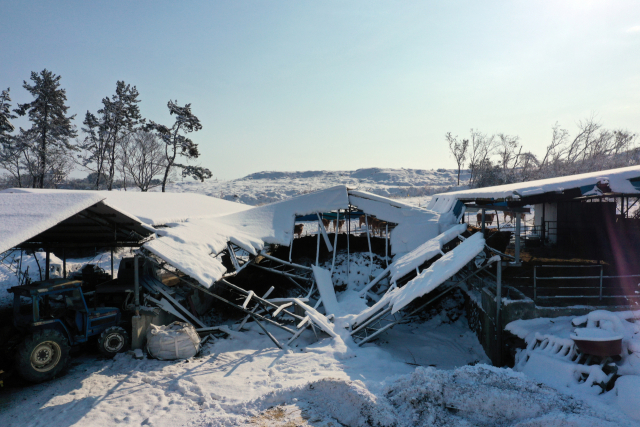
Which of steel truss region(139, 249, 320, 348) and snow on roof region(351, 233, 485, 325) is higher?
snow on roof region(351, 233, 485, 325)

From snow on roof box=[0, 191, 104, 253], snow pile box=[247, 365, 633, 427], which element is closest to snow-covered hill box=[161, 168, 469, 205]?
snow on roof box=[0, 191, 104, 253]

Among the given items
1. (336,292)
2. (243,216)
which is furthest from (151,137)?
(336,292)

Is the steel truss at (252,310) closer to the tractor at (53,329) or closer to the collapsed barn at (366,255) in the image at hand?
the collapsed barn at (366,255)

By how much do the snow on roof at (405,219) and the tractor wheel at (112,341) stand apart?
390 inches

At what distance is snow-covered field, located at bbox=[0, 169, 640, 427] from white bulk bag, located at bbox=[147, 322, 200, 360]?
20cm

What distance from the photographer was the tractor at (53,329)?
273 inches

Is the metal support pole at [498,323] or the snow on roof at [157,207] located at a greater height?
the snow on roof at [157,207]

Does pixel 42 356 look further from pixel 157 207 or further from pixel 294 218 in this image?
pixel 294 218

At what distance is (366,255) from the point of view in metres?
15.7

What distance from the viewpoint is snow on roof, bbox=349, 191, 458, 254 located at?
46.9 feet

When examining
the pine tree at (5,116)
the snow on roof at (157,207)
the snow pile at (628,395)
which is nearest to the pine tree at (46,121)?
the pine tree at (5,116)

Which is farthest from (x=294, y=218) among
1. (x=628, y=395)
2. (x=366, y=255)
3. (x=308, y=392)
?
(x=628, y=395)

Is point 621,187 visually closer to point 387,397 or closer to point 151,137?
point 387,397

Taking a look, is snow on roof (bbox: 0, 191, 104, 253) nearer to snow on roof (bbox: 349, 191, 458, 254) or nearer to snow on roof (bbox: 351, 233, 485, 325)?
snow on roof (bbox: 351, 233, 485, 325)
